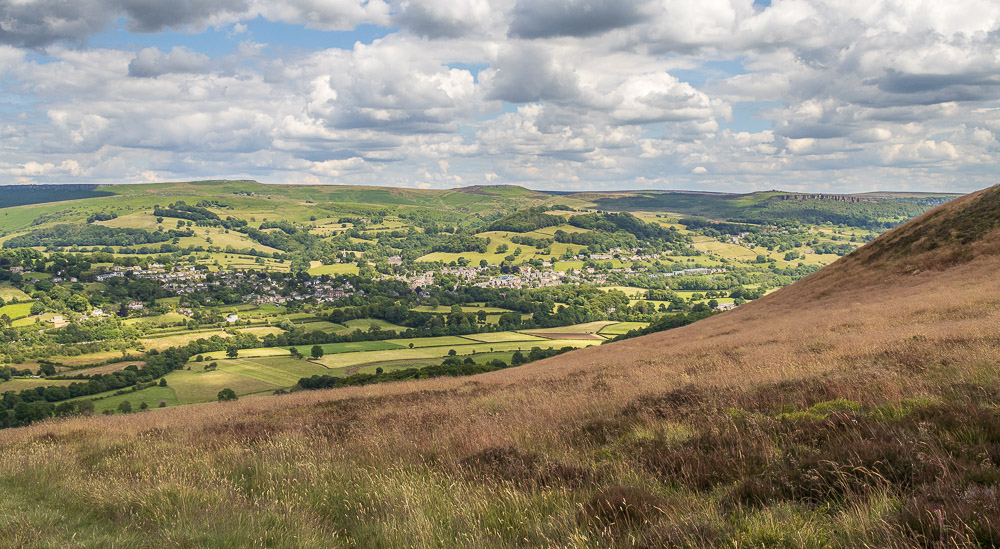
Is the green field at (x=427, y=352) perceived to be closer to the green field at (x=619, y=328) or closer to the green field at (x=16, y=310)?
the green field at (x=619, y=328)

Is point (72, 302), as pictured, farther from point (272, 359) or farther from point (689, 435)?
point (689, 435)

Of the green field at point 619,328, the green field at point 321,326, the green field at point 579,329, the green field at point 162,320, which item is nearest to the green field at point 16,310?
the green field at point 162,320

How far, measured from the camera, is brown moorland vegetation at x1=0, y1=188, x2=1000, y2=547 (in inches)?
194

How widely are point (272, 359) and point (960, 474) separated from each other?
10592cm

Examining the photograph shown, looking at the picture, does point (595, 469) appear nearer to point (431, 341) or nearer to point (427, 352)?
point (427, 352)

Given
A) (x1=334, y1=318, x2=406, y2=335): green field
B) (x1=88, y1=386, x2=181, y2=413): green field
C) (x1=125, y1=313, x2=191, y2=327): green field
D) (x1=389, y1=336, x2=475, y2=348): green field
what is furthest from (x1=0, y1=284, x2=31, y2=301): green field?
(x1=389, y1=336, x2=475, y2=348): green field

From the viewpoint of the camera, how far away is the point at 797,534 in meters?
4.35

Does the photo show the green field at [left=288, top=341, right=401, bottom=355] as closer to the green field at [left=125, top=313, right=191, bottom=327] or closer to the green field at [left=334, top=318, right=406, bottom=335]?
the green field at [left=334, top=318, right=406, bottom=335]

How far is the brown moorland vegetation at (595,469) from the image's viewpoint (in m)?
4.94

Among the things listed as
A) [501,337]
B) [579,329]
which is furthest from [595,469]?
[579,329]

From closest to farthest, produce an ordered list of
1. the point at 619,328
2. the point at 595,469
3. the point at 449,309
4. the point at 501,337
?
the point at 595,469 → the point at 501,337 → the point at 619,328 → the point at 449,309

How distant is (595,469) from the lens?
6.96 m

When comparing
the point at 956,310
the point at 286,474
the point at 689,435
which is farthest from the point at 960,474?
the point at 956,310

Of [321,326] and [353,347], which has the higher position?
[353,347]
